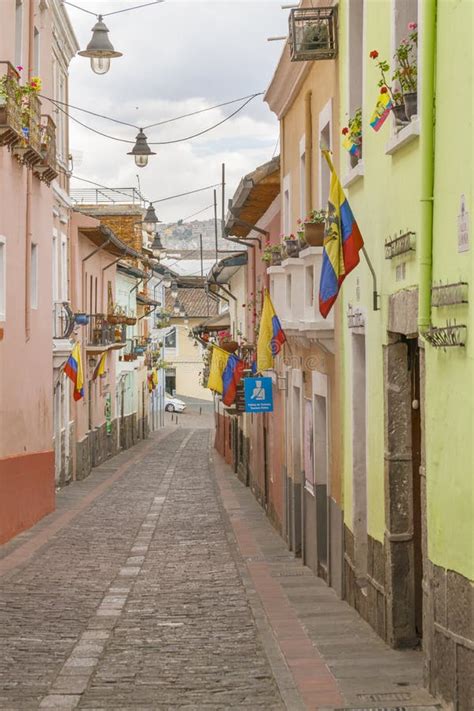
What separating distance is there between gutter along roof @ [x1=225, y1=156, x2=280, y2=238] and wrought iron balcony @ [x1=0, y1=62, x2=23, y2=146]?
4.51 m

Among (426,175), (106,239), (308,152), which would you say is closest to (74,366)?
(106,239)

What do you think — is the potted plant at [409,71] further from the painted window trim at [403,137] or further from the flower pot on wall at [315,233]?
the flower pot on wall at [315,233]

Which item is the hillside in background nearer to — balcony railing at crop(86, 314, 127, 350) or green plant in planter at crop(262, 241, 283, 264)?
balcony railing at crop(86, 314, 127, 350)

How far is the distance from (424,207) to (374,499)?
3.84 m

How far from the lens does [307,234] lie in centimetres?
1463

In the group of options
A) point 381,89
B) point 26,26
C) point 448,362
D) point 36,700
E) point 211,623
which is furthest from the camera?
point 26,26

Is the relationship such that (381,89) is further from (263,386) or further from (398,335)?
(263,386)

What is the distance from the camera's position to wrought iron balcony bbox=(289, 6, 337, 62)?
13.9 metres

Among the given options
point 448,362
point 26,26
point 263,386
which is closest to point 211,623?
point 448,362

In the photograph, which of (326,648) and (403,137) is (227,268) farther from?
(403,137)

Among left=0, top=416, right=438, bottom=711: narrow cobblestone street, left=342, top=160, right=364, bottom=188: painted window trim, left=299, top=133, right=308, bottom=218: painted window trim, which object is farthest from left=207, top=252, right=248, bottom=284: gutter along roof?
left=342, top=160, right=364, bottom=188: painted window trim

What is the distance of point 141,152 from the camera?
27.5 metres

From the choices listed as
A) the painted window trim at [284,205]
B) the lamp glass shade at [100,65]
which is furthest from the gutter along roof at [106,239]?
the lamp glass shade at [100,65]

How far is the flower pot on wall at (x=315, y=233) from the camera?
14.5 metres
